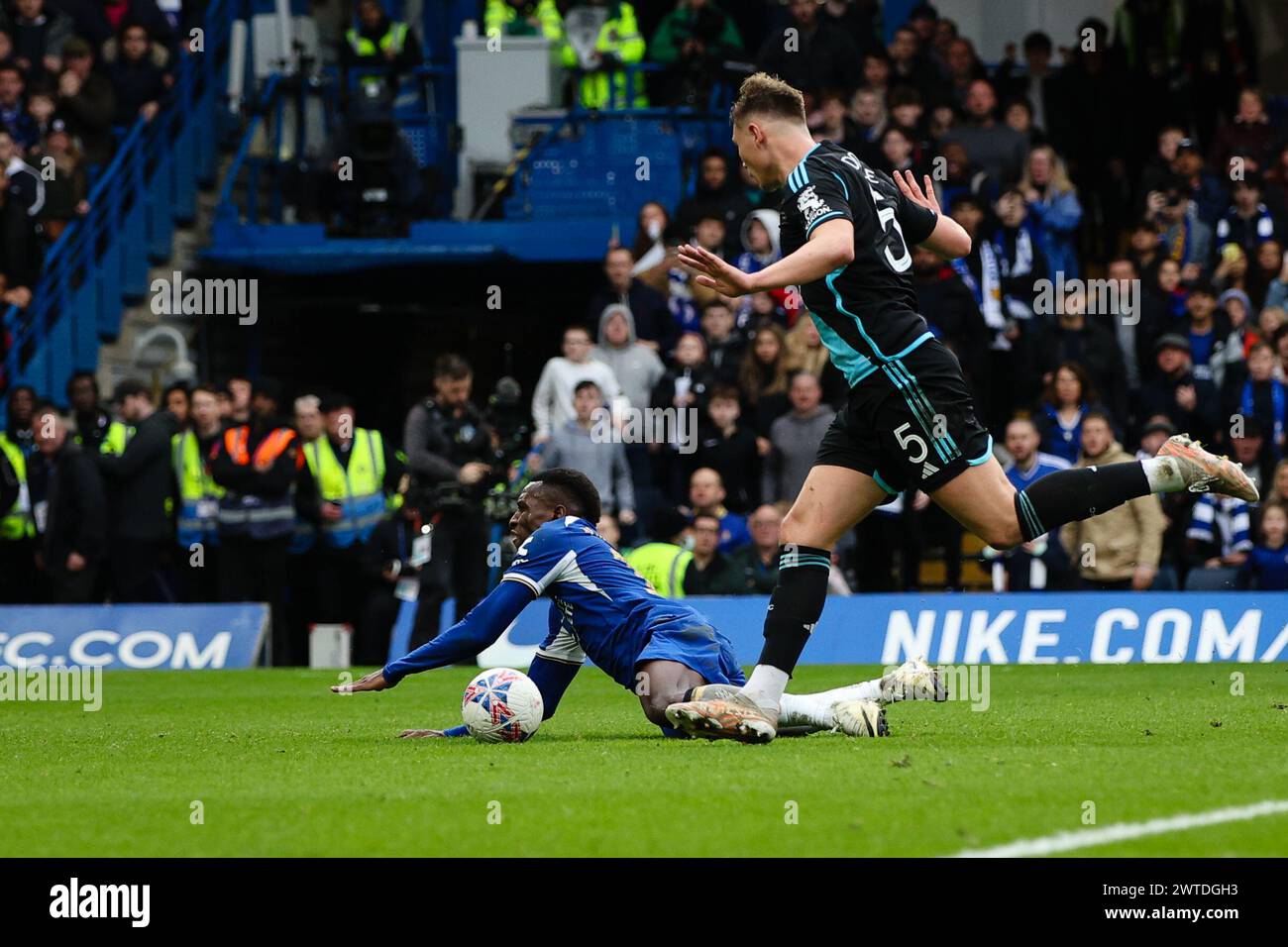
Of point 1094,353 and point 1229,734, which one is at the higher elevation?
point 1094,353

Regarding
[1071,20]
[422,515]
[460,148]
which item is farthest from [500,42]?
[422,515]

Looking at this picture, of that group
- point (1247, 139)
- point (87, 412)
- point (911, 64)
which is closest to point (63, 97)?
point (87, 412)

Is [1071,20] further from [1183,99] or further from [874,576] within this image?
[874,576]

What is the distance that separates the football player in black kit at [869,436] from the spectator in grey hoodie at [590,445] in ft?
26.3

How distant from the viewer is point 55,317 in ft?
66.6

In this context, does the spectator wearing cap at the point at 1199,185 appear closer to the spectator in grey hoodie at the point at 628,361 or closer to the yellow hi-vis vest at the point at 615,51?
the spectator in grey hoodie at the point at 628,361

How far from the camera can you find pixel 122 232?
821 inches

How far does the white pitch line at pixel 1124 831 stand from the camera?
200 inches

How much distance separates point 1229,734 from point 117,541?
11.3 m

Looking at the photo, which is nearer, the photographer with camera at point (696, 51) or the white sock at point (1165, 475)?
the white sock at point (1165, 475)

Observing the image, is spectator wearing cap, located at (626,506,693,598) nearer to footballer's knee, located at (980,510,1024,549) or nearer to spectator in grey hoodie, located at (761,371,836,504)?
spectator in grey hoodie, located at (761,371,836,504)

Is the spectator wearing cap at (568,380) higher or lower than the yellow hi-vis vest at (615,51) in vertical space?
lower

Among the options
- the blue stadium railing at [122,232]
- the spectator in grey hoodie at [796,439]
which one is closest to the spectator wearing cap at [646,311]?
the spectator in grey hoodie at [796,439]

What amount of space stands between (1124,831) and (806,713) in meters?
2.88
